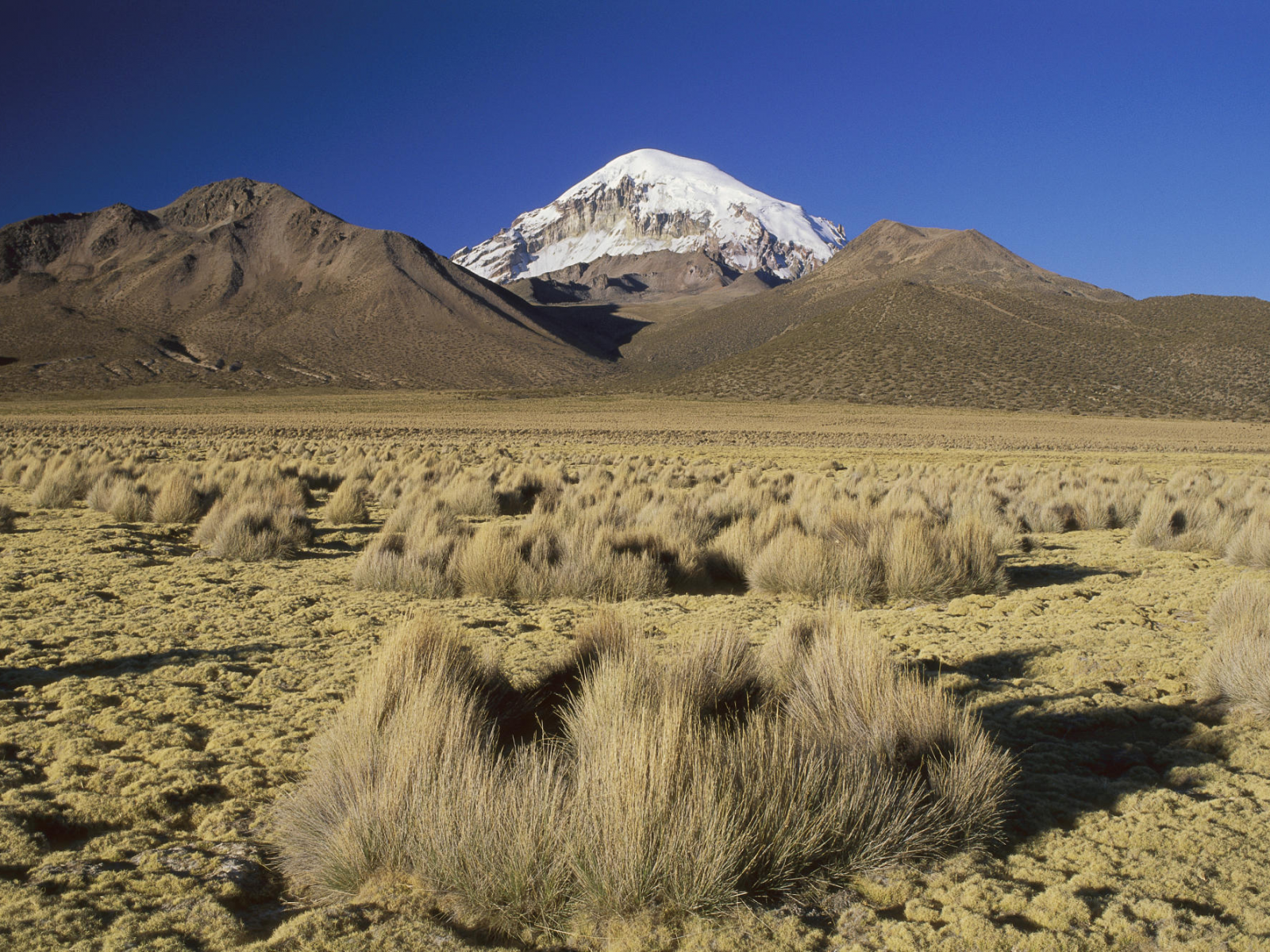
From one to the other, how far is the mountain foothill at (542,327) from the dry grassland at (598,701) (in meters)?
58.4

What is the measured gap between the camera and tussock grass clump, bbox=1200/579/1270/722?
412cm

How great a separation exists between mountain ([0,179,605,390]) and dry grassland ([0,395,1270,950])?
9337 cm

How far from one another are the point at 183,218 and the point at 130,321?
169 feet

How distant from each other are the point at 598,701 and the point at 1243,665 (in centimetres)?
356

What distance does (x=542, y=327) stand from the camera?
147250 millimetres

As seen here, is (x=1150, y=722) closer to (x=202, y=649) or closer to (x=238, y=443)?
(x=202, y=649)

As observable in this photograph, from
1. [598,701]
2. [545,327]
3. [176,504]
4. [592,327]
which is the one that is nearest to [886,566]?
[598,701]

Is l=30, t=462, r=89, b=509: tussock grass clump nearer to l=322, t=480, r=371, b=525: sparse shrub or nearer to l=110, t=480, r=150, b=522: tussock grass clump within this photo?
l=110, t=480, r=150, b=522: tussock grass clump

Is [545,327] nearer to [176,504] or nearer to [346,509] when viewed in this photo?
Result: [346,509]

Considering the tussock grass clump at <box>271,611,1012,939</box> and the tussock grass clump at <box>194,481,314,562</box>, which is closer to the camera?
the tussock grass clump at <box>271,611,1012,939</box>

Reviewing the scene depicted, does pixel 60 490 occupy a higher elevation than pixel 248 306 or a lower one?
lower

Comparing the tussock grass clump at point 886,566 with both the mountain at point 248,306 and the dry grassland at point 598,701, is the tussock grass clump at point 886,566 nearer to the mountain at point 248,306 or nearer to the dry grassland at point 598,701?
the dry grassland at point 598,701

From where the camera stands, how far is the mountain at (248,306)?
320ft

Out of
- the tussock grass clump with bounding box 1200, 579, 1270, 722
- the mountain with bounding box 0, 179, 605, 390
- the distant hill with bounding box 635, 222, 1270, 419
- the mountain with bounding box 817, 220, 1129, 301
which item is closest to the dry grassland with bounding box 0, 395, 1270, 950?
the tussock grass clump with bounding box 1200, 579, 1270, 722
